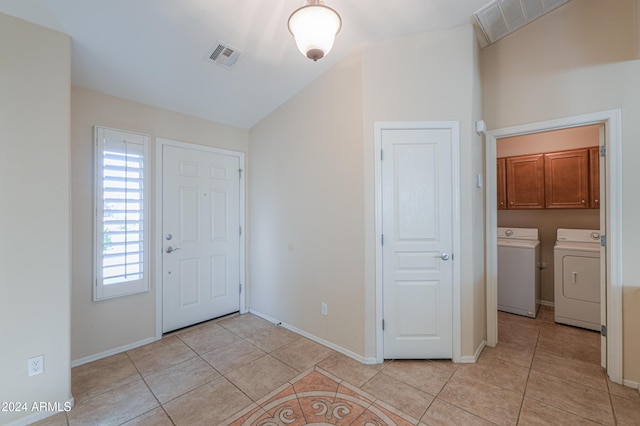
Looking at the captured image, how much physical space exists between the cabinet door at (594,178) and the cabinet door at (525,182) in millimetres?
465

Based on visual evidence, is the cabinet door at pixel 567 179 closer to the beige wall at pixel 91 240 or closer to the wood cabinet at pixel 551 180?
the wood cabinet at pixel 551 180

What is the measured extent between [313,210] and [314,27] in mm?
1787

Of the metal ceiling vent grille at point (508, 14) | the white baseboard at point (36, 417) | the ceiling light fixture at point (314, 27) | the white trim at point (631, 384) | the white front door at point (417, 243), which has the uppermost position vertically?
the metal ceiling vent grille at point (508, 14)

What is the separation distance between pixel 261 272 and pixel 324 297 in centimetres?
115

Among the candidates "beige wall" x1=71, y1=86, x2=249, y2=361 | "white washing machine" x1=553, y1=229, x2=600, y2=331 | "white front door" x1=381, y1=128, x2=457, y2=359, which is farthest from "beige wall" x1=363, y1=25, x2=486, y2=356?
"beige wall" x1=71, y1=86, x2=249, y2=361

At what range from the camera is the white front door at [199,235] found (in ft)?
10.1

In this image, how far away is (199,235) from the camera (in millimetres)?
3312

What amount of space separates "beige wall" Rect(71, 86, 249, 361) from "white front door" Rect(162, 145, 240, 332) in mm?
175

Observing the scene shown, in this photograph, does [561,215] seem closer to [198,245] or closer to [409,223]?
[409,223]

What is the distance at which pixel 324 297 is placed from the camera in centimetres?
284

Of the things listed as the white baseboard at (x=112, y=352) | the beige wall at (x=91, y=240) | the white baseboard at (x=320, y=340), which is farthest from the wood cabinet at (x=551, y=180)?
the white baseboard at (x=112, y=352)

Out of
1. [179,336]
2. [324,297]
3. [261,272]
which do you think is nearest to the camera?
[324,297]

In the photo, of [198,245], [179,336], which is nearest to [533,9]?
[198,245]

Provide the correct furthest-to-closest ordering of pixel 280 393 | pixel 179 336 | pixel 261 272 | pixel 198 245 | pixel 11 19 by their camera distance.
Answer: pixel 261 272 → pixel 198 245 → pixel 179 336 → pixel 280 393 → pixel 11 19
